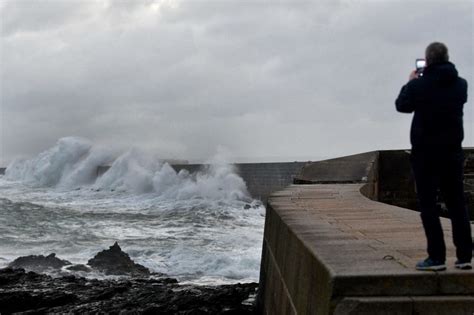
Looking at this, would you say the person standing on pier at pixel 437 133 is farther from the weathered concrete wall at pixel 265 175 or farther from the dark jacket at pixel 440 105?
the weathered concrete wall at pixel 265 175

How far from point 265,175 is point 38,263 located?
16.9m

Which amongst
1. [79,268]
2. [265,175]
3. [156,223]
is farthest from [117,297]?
[265,175]

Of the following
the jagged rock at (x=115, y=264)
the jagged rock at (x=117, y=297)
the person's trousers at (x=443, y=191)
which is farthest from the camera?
the jagged rock at (x=115, y=264)

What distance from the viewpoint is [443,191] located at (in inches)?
108

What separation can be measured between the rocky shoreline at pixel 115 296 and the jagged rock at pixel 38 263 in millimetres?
1580

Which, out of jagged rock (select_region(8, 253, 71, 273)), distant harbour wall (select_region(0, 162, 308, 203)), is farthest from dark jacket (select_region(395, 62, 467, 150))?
distant harbour wall (select_region(0, 162, 308, 203))

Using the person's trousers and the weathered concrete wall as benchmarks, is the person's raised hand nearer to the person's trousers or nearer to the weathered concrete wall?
the person's trousers

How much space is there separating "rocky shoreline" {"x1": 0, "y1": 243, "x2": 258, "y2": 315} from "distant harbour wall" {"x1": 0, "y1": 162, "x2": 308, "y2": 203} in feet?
54.9

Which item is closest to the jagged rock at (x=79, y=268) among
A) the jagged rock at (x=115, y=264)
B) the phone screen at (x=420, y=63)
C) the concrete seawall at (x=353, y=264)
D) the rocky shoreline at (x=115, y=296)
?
the jagged rock at (x=115, y=264)

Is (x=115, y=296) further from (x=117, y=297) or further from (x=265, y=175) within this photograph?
(x=265, y=175)

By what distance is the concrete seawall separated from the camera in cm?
249

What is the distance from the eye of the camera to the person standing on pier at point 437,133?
102 inches

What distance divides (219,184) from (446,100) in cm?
2650

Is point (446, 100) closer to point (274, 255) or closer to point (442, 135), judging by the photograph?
point (442, 135)
